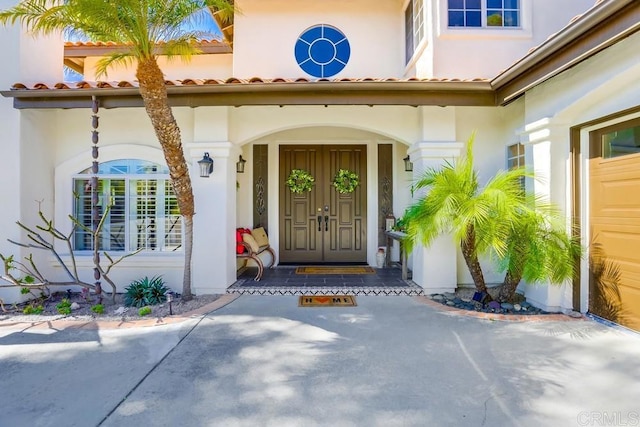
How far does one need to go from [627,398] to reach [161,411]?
3972mm

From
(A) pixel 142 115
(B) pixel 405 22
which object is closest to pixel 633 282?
(B) pixel 405 22

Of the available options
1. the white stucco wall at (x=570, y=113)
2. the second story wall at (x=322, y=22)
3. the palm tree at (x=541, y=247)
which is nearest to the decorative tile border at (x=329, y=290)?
the palm tree at (x=541, y=247)

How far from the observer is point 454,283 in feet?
21.5

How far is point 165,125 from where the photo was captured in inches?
212

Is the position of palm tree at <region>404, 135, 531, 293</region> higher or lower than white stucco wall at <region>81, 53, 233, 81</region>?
lower

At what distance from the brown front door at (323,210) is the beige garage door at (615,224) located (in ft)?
16.2

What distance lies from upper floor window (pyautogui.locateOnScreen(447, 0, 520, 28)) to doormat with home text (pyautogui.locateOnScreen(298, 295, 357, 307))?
5649mm

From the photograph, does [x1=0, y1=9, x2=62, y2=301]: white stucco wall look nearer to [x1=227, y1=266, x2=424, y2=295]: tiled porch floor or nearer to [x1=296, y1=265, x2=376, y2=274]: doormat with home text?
[x1=227, y1=266, x2=424, y2=295]: tiled porch floor

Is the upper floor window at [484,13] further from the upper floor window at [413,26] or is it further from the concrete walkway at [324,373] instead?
the concrete walkway at [324,373]

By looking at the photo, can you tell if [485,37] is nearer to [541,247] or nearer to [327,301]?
[541,247]

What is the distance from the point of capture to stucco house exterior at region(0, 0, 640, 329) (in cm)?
477

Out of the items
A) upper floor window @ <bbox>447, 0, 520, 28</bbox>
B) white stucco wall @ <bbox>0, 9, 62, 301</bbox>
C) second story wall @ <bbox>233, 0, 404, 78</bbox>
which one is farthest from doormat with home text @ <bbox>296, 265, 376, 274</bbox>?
upper floor window @ <bbox>447, 0, 520, 28</bbox>

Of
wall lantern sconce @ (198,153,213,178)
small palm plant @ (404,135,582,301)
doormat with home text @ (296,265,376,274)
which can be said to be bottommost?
doormat with home text @ (296,265,376,274)

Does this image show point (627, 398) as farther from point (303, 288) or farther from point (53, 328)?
point (53, 328)
